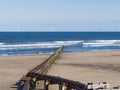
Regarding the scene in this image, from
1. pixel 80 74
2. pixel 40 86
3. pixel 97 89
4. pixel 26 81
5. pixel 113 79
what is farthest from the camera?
pixel 80 74

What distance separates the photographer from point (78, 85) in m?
17.8

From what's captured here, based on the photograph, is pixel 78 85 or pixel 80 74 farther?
pixel 80 74

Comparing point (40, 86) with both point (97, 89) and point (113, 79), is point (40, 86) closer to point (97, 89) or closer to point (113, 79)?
point (113, 79)

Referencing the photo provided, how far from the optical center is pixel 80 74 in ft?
100

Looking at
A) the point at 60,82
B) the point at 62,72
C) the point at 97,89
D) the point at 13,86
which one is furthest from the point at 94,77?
the point at 97,89

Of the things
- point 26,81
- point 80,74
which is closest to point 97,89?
point 26,81

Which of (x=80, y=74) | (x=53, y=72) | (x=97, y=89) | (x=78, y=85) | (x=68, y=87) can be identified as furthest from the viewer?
(x=53, y=72)

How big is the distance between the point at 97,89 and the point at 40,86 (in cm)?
863

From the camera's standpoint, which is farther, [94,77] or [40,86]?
[94,77]

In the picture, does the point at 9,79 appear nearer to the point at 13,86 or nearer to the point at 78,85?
the point at 13,86

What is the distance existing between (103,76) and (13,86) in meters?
7.64

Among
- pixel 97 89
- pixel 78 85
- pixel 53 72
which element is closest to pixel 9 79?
pixel 53 72

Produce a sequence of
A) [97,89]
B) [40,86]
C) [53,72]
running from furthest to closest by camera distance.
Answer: [53,72] < [40,86] < [97,89]

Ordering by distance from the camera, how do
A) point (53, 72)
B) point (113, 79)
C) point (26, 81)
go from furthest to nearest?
1. point (53, 72)
2. point (113, 79)
3. point (26, 81)
